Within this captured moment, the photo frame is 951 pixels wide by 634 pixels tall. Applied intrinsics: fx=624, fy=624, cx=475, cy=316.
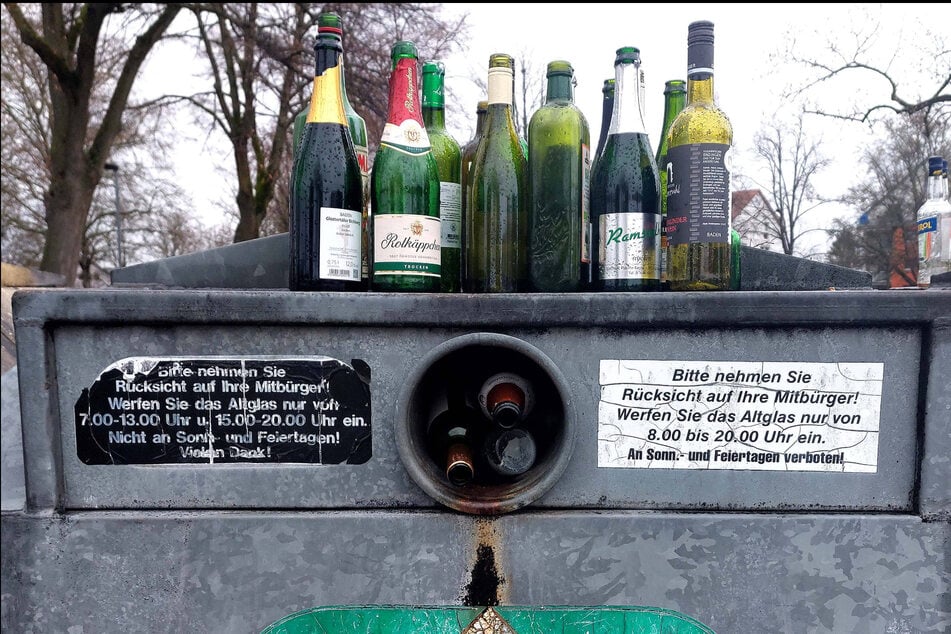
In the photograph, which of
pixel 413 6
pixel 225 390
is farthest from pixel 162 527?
pixel 413 6

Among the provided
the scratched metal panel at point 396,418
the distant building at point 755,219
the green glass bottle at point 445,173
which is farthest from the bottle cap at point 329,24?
the distant building at point 755,219

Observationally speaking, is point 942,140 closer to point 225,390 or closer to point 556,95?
point 556,95

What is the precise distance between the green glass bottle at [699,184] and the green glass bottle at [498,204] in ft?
1.29

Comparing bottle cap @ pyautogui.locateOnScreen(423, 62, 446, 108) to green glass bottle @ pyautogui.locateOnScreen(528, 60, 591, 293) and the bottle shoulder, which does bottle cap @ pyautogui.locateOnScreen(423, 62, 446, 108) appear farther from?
the bottle shoulder

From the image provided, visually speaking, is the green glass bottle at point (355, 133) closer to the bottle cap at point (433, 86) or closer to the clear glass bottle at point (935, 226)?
the bottle cap at point (433, 86)

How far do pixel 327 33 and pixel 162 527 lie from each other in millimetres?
1295

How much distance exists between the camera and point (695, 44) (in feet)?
5.40

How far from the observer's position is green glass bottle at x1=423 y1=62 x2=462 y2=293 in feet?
5.85

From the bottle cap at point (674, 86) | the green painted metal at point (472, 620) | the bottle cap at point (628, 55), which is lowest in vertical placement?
the green painted metal at point (472, 620)

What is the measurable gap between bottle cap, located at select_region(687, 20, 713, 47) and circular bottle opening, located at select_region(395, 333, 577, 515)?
3.19 feet

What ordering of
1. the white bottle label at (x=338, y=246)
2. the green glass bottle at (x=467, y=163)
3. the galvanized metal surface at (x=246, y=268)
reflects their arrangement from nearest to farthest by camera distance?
→ the white bottle label at (x=338, y=246) < the green glass bottle at (x=467, y=163) < the galvanized metal surface at (x=246, y=268)

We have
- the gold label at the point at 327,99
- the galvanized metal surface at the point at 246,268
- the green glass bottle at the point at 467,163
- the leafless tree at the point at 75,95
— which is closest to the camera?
the gold label at the point at 327,99

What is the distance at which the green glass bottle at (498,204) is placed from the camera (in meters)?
1.68

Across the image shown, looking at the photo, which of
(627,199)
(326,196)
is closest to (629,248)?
(627,199)
